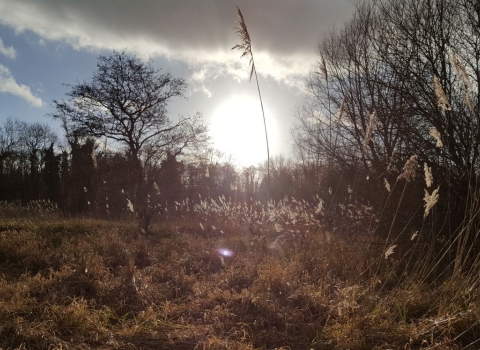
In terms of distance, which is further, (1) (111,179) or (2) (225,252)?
(1) (111,179)

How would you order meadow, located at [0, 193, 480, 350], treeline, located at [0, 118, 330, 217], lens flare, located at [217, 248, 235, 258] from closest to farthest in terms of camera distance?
meadow, located at [0, 193, 480, 350], lens flare, located at [217, 248, 235, 258], treeline, located at [0, 118, 330, 217]

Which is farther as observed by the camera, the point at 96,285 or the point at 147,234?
the point at 147,234

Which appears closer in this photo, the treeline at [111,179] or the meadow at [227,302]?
the meadow at [227,302]

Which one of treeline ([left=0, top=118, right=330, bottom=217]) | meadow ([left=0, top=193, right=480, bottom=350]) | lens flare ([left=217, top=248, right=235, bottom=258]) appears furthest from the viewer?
treeline ([left=0, top=118, right=330, bottom=217])

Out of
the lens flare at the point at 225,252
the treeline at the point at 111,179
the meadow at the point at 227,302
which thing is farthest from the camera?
the treeline at the point at 111,179

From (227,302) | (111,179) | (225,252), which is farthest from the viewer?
(111,179)

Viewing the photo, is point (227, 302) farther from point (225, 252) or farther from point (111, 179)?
point (111, 179)

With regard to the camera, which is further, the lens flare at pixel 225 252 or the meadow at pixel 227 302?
the lens flare at pixel 225 252

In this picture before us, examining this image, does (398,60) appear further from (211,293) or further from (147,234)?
(147,234)

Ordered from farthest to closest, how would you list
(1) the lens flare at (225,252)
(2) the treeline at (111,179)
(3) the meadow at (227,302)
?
(2) the treeline at (111,179) < (1) the lens flare at (225,252) < (3) the meadow at (227,302)

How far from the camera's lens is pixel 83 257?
14.4 ft

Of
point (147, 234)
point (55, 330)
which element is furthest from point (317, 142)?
point (55, 330)

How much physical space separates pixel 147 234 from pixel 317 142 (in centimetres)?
543

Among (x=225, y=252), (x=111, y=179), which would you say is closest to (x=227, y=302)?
(x=225, y=252)
